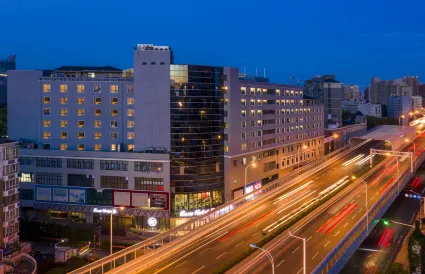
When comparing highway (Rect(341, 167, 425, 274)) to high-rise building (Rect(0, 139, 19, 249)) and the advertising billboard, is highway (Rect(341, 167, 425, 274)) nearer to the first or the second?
high-rise building (Rect(0, 139, 19, 249))

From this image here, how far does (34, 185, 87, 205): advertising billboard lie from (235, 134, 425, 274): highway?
2756 cm

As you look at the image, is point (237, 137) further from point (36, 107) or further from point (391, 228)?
point (36, 107)

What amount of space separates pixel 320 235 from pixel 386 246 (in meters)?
14.6

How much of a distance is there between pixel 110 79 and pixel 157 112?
7.94 metres

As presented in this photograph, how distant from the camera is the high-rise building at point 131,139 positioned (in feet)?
168

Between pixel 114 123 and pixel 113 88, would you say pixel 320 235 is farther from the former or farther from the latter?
pixel 113 88

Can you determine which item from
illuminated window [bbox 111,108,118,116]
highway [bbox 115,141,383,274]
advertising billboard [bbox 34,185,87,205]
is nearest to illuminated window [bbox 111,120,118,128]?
illuminated window [bbox 111,108,118,116]

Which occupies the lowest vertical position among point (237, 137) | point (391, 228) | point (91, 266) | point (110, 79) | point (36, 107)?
point (391, 228)

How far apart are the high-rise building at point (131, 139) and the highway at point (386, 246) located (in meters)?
18.0

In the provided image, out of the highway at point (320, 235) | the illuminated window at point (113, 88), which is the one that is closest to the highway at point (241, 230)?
the highway at point (320, 235)

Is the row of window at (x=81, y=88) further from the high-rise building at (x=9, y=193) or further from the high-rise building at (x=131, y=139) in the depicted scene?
the high-rise building at (x=9, y=193)

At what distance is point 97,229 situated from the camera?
50844 millimetres

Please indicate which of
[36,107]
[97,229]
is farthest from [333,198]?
[36,107]

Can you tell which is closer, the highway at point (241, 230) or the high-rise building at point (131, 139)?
the highway at point (241, 230)
